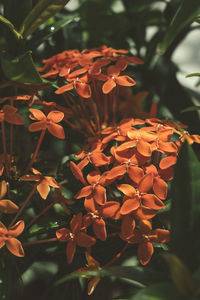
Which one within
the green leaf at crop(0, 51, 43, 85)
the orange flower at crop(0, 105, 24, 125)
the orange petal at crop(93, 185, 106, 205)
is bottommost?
the orange petal at crop(93, 185, 106, 205)

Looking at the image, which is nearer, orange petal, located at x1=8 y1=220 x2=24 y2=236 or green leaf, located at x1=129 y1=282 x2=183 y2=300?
green leaf, located at x1=129 y1=282 x2=183 y2=300

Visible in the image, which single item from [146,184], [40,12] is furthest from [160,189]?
[40,12]

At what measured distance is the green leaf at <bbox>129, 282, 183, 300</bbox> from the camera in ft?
1.33

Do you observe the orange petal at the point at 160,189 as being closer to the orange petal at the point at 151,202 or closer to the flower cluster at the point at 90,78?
the orange petal at the point at 151,202

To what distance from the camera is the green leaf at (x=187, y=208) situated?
47 cm

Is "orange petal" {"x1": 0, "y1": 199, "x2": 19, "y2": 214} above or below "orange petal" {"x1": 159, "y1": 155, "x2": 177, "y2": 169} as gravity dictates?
below

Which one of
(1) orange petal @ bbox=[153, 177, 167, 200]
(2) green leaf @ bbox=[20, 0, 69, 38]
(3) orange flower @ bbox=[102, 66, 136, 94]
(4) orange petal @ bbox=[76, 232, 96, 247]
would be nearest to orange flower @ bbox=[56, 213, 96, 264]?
(4) orange petal @ bbox=[76, 232, 96, 247]

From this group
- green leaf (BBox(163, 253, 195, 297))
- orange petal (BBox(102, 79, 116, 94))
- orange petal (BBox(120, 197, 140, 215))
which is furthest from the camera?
orange petal (BBox(102, 79, 116, 94))

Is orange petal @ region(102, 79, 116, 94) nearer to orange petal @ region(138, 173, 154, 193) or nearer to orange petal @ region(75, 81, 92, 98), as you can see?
orange petal @ region(75, 81, 92, 98)

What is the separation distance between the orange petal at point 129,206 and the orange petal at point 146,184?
0.06 feet

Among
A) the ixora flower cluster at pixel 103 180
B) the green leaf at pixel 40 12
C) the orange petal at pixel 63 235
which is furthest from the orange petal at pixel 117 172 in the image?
the green leaf at pixel 40 12

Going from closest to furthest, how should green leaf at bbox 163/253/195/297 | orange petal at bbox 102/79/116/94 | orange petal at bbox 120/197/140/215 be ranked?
1. green leaf at bbox 163/253/195/297
2. orange petal at bbox 120/197/140/215
3. orange petal at bbox 102/79/116/94

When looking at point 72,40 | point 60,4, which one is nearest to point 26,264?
point 60,4

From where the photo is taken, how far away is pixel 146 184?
0.52 meters
